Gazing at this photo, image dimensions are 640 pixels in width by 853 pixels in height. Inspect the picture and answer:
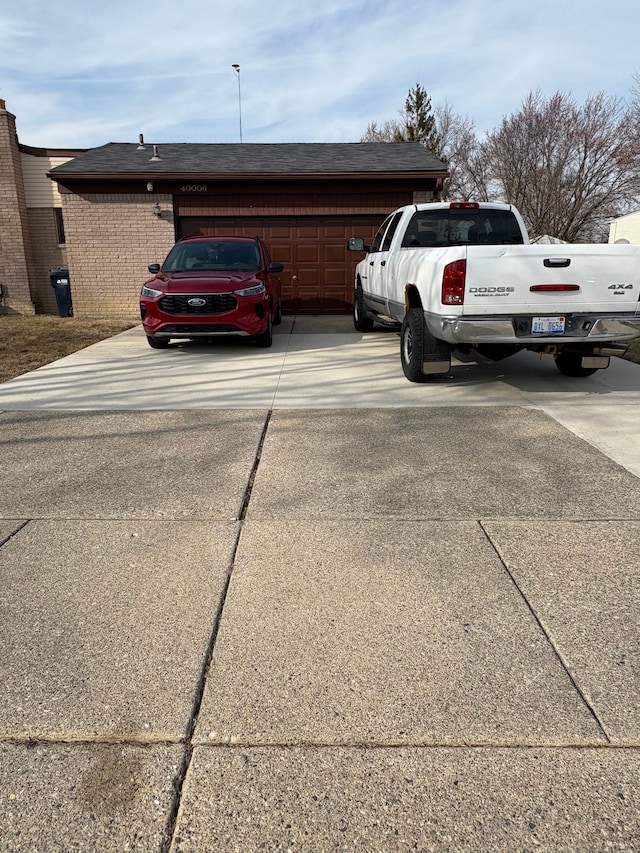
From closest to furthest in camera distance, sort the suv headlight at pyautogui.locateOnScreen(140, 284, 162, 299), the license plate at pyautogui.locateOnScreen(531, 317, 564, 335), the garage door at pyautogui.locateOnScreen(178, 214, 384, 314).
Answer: the license plate at pyautogui.locateOnScreen(531, 317, 564, 335)
the suv headlight at pyautogui.locateOnScreen(140, 284, 162, 299)
the garage door at pyautogui.locateOnScreen(178, 214, 384, 314)

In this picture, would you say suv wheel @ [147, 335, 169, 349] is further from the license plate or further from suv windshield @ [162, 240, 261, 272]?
the license plate

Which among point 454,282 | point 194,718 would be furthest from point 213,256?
point 194,718

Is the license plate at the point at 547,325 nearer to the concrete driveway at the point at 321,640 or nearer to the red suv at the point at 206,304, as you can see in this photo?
the concrete driveway at the point at 321,640

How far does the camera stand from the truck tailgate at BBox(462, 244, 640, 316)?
596 centimetres

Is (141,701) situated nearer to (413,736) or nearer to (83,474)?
(413,736)

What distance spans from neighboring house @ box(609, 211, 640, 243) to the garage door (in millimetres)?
17172

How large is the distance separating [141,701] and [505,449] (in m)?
3.60

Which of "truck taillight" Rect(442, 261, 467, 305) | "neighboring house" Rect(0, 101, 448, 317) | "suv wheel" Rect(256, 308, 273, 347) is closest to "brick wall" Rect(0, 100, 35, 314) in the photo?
"neighboring house" Rect(0, 101, 448, 317)

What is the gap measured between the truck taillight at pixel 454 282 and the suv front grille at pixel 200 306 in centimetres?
386

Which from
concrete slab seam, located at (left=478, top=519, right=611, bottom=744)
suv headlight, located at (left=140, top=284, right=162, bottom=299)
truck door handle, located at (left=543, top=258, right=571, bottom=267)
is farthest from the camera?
suv headlight, located at (left=140, top=284, right=162, bottom=299)

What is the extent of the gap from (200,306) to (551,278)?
495cm

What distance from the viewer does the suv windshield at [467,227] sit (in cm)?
843

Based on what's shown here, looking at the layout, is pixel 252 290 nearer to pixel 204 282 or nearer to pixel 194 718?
pixel 204 282

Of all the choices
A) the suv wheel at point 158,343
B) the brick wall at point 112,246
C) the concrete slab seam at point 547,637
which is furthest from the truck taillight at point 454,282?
the brick wall at point 112,246
